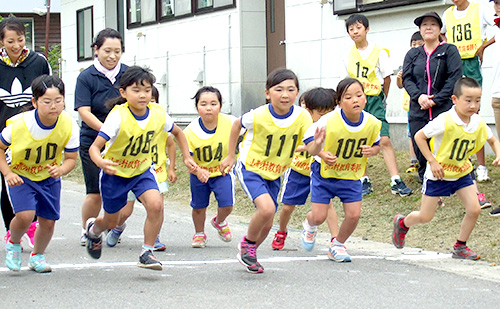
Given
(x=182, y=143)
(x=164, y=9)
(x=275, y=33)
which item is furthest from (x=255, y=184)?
(x=164, y=9)

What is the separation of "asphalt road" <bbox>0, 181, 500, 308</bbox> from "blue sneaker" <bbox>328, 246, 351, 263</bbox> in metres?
0.08

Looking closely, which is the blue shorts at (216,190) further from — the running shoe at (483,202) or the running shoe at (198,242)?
the running shoe at (483,202)

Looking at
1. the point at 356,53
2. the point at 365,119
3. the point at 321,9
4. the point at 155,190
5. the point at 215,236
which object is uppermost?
the point at 321,9

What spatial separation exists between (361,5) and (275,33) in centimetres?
380

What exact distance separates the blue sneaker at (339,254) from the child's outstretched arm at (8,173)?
2783 mm

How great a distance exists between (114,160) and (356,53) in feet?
15.4

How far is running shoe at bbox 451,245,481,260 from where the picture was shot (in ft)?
24.5

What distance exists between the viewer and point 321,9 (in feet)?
47.6

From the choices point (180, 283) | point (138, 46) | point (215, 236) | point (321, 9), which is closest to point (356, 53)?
point (215, 236)

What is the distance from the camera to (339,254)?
7.46 metres

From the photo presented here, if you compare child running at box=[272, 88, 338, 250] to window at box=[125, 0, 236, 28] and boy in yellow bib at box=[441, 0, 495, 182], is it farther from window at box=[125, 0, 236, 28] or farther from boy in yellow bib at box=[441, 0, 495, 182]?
window at box=[125, 0, 236, 28]

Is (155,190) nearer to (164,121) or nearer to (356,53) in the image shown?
(164,121)

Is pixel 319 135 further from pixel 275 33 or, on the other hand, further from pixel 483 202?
pixel 275 33

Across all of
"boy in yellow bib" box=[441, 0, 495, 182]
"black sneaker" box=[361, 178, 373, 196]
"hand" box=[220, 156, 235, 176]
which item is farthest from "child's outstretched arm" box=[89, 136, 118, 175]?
"boy in yellow bib" box=[441, 0, 495, 182]
